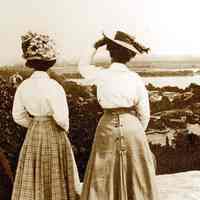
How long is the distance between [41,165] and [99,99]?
56cm

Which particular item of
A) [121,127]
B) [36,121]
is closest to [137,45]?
[121,127]

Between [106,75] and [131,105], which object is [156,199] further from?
[106,75]

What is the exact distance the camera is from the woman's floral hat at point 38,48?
10.1 feet

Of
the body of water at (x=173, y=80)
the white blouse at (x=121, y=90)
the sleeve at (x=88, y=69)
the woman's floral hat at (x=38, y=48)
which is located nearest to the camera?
the white blouse at (x=121, y=90)

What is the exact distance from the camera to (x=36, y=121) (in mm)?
3117

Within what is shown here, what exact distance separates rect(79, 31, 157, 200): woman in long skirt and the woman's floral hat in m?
0.36

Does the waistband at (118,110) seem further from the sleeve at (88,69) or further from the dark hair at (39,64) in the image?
the dark hair at (39,64)

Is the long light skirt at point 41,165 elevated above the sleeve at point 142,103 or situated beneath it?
situated beneath

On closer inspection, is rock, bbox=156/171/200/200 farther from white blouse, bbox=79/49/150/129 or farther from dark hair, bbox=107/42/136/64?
dark hair, bbox=107/42/136/64

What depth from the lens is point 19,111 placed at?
3127 mm

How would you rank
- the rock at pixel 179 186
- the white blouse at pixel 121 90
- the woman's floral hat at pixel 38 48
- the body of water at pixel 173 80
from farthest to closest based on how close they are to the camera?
1. the body of water at pixel 173 80
2. the rock at pixel 179 186
3. the woman's floral hat at pixel 38 48
4. the white blouse at pixel 121 90

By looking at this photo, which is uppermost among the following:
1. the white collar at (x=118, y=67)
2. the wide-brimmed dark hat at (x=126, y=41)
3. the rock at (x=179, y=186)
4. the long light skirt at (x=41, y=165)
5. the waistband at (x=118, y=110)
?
the wide-brimmed dark hat at (x=126, y=41)

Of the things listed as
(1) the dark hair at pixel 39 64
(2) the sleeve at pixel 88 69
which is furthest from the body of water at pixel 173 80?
(1) the dark hair at pixel 39 64

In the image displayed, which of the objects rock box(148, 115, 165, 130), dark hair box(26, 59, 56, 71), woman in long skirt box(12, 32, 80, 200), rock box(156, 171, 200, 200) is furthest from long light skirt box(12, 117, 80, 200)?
rock box(148, 115, 165, 130)
